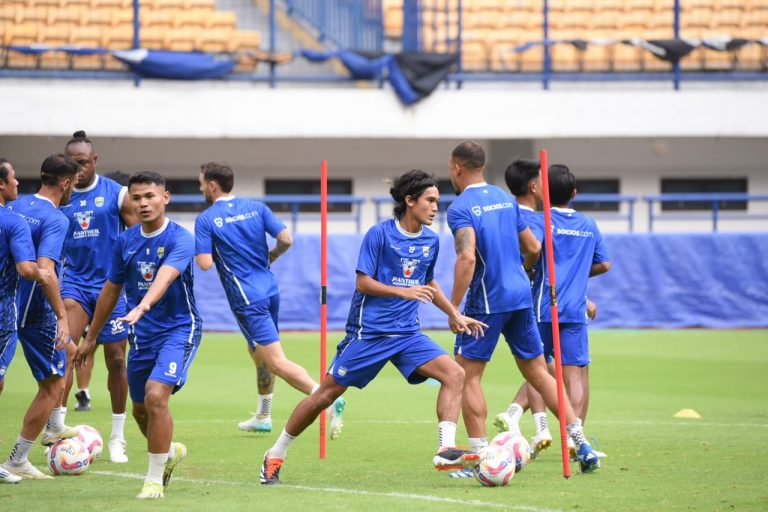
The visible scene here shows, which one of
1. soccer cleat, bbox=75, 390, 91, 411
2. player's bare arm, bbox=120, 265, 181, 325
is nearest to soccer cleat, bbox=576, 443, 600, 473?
player's bare arm, bbox=120, 265, 181, 325

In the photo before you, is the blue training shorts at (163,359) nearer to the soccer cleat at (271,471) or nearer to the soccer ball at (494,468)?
the soccer cleat at (271,471)

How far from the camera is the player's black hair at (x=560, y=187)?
9.54 meters

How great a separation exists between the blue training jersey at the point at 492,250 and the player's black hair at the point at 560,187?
0.81 m

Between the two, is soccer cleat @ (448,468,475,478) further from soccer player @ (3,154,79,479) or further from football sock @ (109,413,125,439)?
soccer player @ (3,154,79,479)

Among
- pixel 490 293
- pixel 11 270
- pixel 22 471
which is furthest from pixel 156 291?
pixel 490 293

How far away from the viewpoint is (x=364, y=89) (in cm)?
2545

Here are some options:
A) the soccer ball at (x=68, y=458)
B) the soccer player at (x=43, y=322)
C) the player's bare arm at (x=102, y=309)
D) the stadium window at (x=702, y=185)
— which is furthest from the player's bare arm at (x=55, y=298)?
the stadium window at (x=702, y=185)

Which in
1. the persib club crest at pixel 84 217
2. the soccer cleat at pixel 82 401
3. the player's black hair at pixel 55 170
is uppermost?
the player's black hair at pixel 55 170

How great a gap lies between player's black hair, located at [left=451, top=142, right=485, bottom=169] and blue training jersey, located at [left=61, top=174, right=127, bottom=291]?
119 inches

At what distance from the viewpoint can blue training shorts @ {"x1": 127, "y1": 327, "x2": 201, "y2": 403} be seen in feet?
25.8

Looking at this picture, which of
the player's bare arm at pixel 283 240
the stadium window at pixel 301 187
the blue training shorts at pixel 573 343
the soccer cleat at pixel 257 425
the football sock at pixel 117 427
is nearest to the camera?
the blue training shorts at pixel 573 343

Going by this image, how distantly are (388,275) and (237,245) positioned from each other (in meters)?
2.64

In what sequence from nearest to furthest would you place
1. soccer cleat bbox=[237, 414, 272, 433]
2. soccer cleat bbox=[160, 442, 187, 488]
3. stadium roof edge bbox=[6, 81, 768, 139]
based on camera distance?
soccer cleat bbox=[160, 442, 187, 488]
soccer cleat bbox=[237, 414, 272, 433]
stadium roof edge bbox=[6, 81, 768, 139]

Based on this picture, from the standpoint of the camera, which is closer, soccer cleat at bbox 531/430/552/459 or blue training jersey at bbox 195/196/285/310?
soccer cleat at bbox 531/430/552/459
